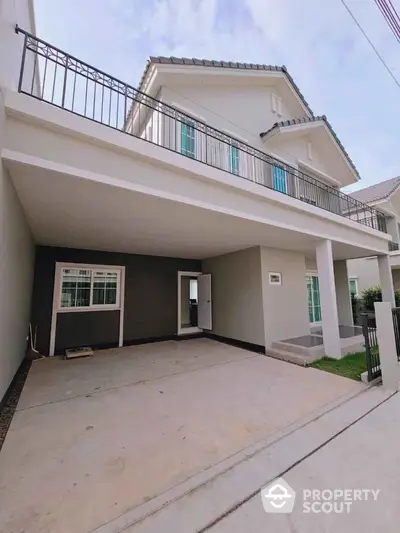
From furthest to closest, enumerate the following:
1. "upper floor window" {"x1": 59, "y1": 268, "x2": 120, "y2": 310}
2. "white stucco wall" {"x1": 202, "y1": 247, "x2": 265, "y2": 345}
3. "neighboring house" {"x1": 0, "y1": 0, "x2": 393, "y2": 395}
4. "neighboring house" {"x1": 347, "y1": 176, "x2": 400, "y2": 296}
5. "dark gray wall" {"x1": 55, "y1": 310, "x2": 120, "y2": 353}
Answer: "neighboring house" {"x1": 347, "y1": 176, "x2": 400, "y2": 296} < "white stucco wall" {"x1": 202, "y1": 247, "x2": 265, "y2": 345} < "upper floor window" {"x1": 59, "y1": 268, "x2": 120, "y2": 310} < "dark gray wall" {"x1": 55, "y1": 310, "x2": 120, "y2": 353} < "neighboring house" {"x1": 0, "y1": 0, "x2": 393, "y2": 395}

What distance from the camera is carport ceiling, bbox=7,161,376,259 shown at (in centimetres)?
301

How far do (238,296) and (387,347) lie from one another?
355 cm

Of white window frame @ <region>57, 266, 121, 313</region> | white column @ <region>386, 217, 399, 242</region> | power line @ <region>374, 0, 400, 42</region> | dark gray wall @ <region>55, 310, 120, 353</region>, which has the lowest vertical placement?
dark gray wall @ <region>55, 310, 120, 353</region>

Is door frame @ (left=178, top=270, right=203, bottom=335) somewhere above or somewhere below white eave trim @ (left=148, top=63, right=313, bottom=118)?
below

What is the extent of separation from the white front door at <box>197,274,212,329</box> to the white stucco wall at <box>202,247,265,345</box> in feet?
0.48

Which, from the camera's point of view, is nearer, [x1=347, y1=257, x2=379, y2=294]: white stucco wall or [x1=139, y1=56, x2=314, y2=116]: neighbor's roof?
[x1=139, y1=56, x2=314, y2=116]: neighbor's roof

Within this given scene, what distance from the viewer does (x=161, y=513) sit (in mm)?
1646

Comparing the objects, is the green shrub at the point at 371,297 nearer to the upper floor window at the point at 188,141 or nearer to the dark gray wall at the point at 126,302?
the dark gray wall at the point at 126,302

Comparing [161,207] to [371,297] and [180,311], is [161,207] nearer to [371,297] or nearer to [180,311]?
[180,311]

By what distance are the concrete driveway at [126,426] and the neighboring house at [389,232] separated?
9.12m


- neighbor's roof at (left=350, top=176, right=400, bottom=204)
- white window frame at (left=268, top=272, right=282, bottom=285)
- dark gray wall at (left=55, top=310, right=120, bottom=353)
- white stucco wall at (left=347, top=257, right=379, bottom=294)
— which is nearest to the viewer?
dark gray wall at (left=55, top=310, right=120, bottom=353)

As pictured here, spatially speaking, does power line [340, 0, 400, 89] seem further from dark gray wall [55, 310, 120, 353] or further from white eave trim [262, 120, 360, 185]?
dark gray wall [55, 310, 120, 353]

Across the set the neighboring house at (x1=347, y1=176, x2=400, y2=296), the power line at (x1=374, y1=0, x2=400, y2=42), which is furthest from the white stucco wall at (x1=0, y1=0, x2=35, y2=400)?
the neighboring house at (x1=347, y1=176, x2=400, y2=296)

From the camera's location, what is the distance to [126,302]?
6969mm
